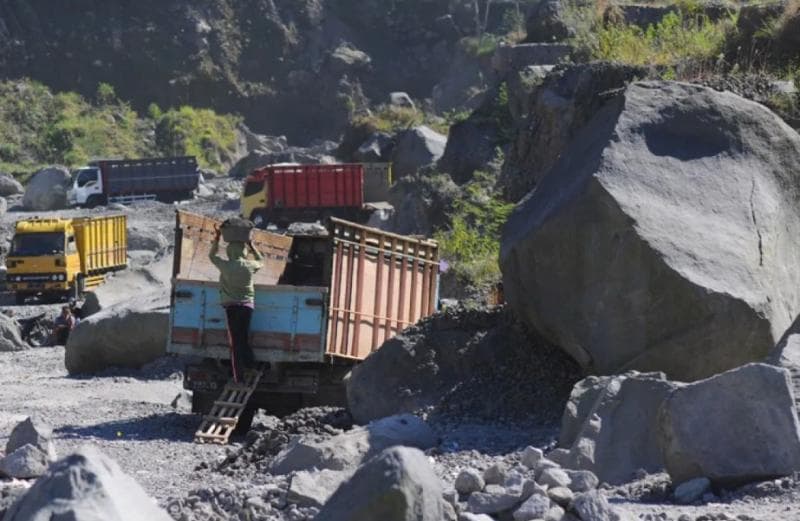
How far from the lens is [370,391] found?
1369 centimetres

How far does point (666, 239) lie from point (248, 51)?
89099 mm

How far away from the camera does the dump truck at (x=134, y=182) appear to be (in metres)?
58.8

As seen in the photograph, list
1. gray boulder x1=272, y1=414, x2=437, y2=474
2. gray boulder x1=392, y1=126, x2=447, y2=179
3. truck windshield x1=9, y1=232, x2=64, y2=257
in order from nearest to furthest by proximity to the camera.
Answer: gray boulder x1=272, y1=414, x2=437, y2=474
truck windshield x1=9, y1=232, x2=64, y2=257
gray boulder x1=392, y1=126, x2=447, y2=179

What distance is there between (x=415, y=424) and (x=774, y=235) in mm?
3280

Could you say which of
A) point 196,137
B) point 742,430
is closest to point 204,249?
point 742,430

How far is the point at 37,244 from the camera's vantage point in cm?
3462

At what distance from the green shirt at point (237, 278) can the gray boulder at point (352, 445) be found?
138 inches

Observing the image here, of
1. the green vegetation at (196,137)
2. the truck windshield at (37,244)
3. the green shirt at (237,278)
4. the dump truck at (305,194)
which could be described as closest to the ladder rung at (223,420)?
the green shirt at (237,278)

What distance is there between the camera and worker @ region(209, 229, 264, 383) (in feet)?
49.5

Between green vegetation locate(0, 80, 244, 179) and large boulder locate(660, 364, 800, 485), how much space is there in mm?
66327

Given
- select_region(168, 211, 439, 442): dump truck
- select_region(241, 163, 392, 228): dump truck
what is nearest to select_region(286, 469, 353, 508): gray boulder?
select_region(168, 211, 439, 442): dump truck

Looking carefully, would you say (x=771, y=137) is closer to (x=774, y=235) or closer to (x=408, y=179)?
(x=774, y=235)

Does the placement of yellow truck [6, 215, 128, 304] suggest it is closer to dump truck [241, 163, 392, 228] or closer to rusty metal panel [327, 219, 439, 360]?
dump truck [241, 163, 392, 228]

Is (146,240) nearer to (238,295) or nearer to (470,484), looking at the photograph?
(238,295)
